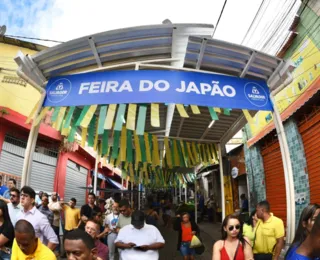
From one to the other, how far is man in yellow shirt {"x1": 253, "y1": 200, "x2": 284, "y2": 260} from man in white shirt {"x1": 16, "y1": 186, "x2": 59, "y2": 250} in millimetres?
2791

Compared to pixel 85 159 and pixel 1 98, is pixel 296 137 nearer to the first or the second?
pixel 1 98

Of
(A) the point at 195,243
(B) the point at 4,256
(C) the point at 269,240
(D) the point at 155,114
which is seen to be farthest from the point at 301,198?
(B) the point at 4,256

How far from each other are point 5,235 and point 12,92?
33.5 feet

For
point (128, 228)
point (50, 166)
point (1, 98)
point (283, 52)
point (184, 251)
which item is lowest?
point (184, 251)

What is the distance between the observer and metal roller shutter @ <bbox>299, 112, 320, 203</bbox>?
8.16 meters

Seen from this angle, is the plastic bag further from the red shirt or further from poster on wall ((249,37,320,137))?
poster on wall ((249,37,320,137))

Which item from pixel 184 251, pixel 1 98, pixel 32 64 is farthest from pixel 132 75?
pixel 1 98

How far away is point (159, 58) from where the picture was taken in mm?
5336

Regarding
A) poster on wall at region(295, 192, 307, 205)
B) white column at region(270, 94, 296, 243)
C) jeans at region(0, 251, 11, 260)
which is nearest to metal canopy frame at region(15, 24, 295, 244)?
white column at region(270, 94, 296, 243)

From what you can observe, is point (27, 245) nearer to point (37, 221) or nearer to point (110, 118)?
point (37, 221)

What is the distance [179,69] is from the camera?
16.9 ft

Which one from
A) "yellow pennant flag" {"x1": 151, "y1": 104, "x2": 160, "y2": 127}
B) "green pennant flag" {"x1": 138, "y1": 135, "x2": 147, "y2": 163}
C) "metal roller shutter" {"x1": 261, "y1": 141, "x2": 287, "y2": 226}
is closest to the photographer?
"yellow pennant flag" {"x1": 151, "y1": 104, "x2": 160, "y2": 127}

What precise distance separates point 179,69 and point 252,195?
32.1 ft

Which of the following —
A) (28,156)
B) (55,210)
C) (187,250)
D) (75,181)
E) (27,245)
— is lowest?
(187,250)
